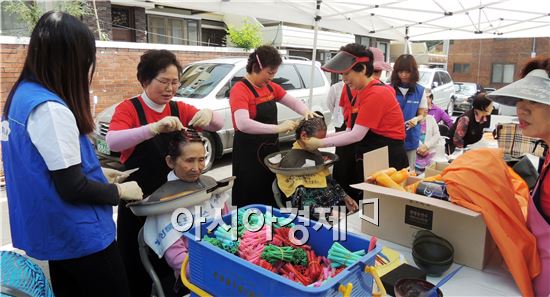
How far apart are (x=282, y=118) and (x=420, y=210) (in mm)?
5013

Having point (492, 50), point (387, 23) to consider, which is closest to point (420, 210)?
point (387, 23)

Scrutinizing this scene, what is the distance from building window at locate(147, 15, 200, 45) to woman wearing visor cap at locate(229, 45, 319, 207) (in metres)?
9.09

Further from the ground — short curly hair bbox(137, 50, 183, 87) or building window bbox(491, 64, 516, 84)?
building window bbox(491, 64, 516, 84)

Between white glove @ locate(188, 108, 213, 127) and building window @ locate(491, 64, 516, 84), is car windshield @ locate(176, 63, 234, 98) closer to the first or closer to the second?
white glove @ locate(188, 108, 213, 127)

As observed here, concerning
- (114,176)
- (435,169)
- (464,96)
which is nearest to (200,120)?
(114,176)

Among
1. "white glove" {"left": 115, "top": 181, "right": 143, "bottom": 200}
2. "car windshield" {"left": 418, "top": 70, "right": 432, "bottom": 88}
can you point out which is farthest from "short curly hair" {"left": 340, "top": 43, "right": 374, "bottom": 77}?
"car windshield" {"left": 418, "top": 70, "right": 432, "bottom": 88}

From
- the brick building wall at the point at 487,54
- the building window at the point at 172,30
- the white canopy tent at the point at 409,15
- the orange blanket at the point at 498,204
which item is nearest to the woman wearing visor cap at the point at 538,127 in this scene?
the orange blanket at the point at 498,204

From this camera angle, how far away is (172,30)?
1152 centimetres

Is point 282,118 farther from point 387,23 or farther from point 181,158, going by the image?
point 181,158

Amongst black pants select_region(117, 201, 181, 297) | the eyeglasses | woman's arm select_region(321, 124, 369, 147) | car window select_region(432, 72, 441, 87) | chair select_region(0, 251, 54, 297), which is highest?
car window select_region(432, 72, 441, 87)

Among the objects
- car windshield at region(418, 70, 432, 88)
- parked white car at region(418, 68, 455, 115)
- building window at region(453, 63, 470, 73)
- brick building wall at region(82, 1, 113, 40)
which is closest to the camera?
brick building wall at region(82, 1, 113, 40)

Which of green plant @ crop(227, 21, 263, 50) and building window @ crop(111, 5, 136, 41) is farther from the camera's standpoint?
green plant @ crop(227, 21, 263, 50)

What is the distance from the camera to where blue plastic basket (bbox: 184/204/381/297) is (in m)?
1.00

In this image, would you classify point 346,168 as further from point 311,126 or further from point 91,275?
point 91,275
